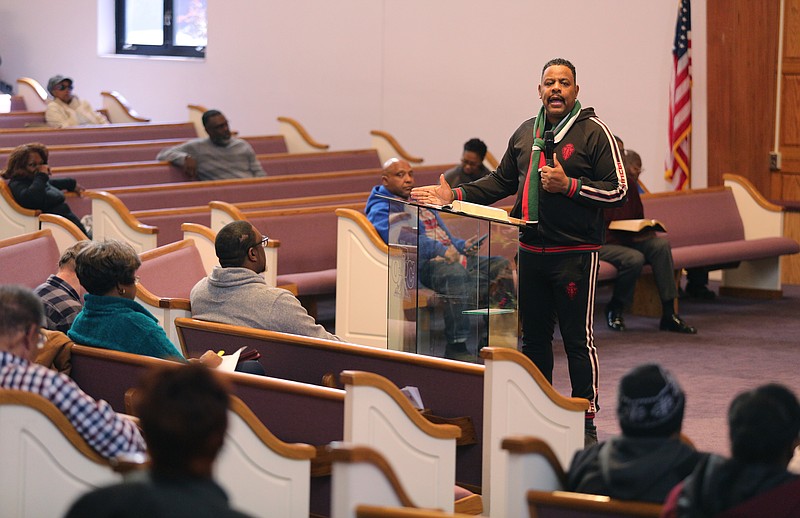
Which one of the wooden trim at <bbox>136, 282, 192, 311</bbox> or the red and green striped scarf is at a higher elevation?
the red and green striped scarf

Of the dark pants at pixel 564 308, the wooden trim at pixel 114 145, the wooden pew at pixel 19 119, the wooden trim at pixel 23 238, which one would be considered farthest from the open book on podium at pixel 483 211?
the wooden pew at pixel 19 119

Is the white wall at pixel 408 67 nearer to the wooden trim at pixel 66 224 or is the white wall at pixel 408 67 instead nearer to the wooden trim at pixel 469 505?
the wooden trim at pixel 66 224

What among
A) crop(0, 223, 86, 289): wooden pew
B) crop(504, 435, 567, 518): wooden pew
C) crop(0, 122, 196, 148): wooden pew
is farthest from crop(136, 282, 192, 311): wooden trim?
crop(0, 122, 196, 148): wooden pew

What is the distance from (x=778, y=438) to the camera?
206 centimetres

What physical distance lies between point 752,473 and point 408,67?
28.2 feet

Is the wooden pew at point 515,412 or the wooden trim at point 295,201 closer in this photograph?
the wooden pew at point 515,412

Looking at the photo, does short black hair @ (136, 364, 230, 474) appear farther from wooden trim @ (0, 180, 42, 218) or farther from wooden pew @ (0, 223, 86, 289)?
wooden trim @ (0, 180, 42, 218)

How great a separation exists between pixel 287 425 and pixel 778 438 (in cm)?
167

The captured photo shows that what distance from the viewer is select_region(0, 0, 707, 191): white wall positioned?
29.5ft

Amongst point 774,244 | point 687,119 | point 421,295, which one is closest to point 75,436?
point 421,295

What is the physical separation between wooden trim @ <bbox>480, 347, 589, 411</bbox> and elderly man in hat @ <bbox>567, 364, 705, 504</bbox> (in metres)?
1.19

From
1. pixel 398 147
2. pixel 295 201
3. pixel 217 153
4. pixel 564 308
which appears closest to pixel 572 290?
pixel 564 308

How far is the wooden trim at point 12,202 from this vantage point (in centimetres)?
677

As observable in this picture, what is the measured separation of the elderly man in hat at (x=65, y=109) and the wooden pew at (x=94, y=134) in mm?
978
